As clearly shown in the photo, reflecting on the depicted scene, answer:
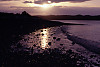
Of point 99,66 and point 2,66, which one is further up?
point 2,66

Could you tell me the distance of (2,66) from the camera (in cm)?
1076

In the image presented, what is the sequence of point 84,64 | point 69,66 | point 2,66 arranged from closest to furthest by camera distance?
point 2,66
point 69,66
point 84,64

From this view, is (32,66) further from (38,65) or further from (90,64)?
(90,64)

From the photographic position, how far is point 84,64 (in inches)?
523

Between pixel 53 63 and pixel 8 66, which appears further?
pixel 53 63

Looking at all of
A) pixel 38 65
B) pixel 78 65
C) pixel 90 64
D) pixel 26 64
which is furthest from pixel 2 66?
pixel 90 64

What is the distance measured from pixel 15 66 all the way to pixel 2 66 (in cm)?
114

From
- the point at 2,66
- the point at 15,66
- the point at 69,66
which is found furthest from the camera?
the point at 69,66

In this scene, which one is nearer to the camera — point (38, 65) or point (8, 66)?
point (8, 66)

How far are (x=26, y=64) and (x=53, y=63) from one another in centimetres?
239

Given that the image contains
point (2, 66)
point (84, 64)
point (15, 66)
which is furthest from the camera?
point (84, 64)

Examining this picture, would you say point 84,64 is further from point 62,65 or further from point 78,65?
point 62,65

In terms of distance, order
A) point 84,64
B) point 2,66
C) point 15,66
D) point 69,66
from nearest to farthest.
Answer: point 2,66
point 15,66
point 69,66
point 84,64

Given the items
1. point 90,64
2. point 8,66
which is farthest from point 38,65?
point 90,64
